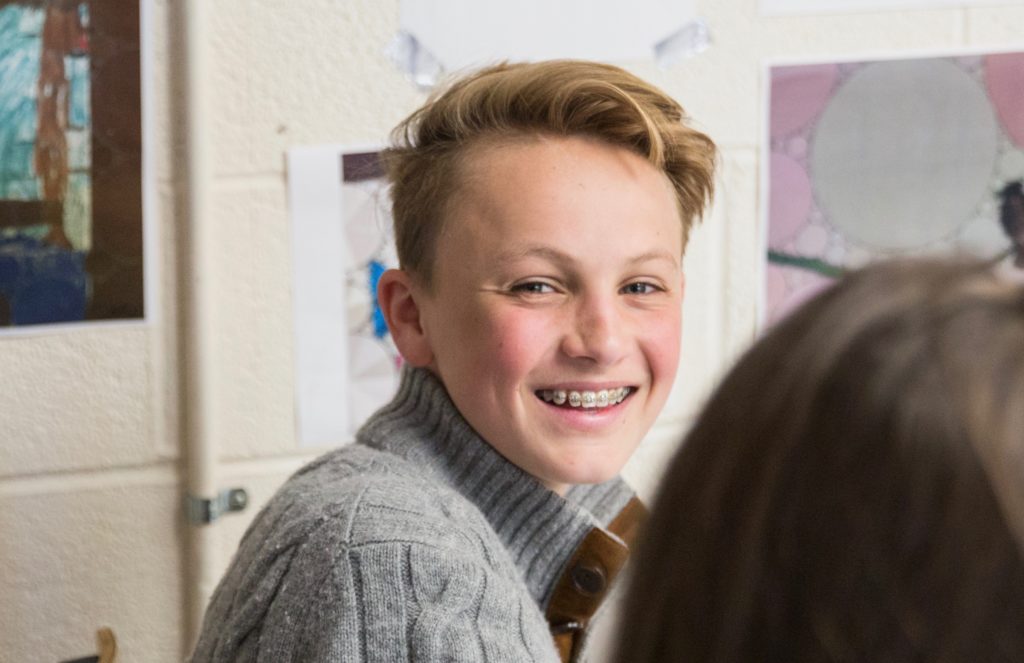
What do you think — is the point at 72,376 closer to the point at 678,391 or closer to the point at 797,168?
the point at 678,391

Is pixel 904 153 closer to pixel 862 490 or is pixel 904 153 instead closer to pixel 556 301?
pixel 556 301

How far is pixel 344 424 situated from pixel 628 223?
57 centimetres

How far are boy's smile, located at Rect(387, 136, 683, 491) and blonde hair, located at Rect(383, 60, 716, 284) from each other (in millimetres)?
15

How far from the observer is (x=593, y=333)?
3.17ft

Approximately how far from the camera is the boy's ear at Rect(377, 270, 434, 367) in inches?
41.1

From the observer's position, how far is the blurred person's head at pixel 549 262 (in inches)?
38.2

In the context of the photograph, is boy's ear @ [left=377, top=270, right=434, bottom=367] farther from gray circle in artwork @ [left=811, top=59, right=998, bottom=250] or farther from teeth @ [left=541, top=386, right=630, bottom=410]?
gray circle in artwork @ [left=811, top=59, right=998, bottom=250]

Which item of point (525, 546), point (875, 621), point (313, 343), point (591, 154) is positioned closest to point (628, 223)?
point (591, 154)

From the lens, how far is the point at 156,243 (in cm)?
130

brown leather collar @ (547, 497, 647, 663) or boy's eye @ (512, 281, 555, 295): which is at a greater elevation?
boy's eye @ (512, 281, 555, 295)

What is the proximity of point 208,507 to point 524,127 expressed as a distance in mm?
593

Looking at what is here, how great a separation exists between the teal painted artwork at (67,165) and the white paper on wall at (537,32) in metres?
0.32

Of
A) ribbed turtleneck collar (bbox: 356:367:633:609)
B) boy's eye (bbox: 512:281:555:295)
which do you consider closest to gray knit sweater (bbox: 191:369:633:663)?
ribbed turtleneck collar (bbox: 356:367:633:609)

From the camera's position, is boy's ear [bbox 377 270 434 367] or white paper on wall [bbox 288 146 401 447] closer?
boy's ear [bbox 377 270 434 367]
